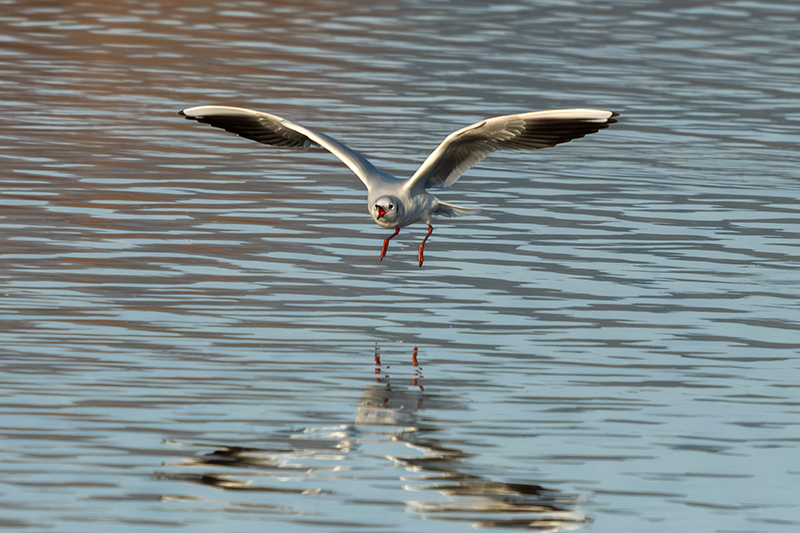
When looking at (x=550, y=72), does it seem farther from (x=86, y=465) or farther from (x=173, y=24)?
(x=86, y=465)

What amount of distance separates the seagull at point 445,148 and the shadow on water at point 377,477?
301cm

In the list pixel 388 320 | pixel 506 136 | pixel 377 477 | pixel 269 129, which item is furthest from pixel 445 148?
pixel 377 477

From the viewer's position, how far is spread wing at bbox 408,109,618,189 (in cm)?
1259

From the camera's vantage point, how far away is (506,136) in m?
13.1

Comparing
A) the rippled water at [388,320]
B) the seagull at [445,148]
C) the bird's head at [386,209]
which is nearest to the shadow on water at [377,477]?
the rippled water at [388,320]

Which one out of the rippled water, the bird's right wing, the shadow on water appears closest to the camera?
the shadow on water

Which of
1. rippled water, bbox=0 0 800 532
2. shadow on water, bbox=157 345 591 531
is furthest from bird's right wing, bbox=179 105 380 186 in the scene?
shadow on water, bbox=157 345 591 531

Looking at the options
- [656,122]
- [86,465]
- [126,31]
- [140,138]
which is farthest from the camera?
[126,31]

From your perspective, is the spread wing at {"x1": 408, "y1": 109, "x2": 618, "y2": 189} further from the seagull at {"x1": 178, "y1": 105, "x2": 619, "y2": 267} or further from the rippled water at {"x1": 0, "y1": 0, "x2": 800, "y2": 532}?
the rippled water at {"x1": 0, "y1": 0, "x2": 800, "y2": 532}

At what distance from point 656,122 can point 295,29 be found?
13642 millimetres

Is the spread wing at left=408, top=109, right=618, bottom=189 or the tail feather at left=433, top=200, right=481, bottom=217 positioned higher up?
the spread wing at left=408, top=109, right=618, bottom=189

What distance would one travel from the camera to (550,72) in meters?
30.5

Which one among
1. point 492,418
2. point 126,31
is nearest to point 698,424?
point 492,418

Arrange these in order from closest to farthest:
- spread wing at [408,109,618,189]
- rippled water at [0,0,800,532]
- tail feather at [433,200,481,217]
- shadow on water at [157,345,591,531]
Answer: shadow on water at [157,345,591,531], rippled water at [0,0,800,532], spread wing at [408,109,618,189], tail feather at [433,200,481,217]
